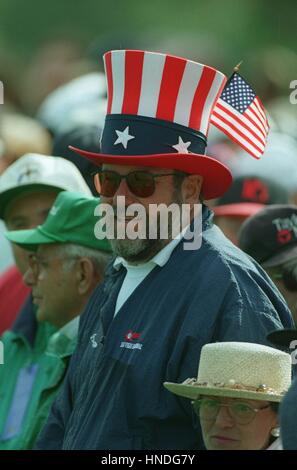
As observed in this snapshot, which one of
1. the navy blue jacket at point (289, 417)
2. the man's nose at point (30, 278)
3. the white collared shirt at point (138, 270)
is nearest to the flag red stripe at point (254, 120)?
the white collared shirt at point (138, 270)

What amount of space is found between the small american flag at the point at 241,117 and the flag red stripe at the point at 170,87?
0.89 ft

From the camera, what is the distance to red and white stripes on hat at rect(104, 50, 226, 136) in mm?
6461

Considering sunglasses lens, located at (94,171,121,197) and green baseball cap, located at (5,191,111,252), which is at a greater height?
sunglasses lens, located at (94,171,121,197)

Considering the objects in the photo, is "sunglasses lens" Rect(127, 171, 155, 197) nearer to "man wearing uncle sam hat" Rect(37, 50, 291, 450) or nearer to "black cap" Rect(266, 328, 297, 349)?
"man wearing uncle sam hat" Rect(37, 50, 291, 450)

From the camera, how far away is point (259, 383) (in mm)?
5539

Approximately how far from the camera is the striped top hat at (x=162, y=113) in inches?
251

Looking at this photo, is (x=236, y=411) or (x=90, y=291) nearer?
(x=236, y=411)

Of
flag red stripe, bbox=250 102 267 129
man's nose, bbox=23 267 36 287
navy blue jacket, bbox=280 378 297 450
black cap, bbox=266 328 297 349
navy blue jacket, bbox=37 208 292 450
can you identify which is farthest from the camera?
→ man's nose, bbox=23 267 36 287

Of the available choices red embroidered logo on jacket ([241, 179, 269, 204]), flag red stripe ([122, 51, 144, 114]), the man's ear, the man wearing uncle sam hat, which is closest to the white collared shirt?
the man wearing uncle sam hat

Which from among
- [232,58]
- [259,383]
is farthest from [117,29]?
[259,383]

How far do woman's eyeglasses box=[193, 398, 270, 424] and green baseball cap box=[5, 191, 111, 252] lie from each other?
2099mm

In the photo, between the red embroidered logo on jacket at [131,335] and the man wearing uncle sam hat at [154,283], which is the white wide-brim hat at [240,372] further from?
the red embroidered logo on jacket at [131,335]

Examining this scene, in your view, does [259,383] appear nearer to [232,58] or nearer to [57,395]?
[57,395]
